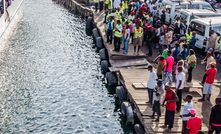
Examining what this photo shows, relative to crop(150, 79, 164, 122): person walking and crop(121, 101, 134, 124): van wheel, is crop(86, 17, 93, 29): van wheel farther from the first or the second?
crop(150, 79, 164, 122): person walking

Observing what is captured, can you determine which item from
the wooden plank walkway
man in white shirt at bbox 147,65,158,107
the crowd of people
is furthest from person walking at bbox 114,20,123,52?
man in white shirt at bbox 147,65,158,107

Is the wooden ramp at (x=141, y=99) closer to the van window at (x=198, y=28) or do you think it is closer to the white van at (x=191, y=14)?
the van window at (x=198, y=28)

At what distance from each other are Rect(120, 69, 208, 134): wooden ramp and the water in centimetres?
150

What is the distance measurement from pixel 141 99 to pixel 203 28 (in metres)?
7.44

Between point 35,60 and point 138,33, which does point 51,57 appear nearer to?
point 35,60

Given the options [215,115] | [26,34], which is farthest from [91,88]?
[26,34]

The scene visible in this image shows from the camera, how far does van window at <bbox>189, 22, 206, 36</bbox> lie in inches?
672

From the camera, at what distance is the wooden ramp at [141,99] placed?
10.3 meters

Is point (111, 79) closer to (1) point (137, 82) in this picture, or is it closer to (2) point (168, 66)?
(1) point (137, 82)

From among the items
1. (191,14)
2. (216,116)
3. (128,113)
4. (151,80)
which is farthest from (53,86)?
(191,14)

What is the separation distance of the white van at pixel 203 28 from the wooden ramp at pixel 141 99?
4.33 metres

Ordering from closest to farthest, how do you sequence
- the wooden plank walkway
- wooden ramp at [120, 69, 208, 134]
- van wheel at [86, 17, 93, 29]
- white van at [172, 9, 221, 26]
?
1. wooden ramp at [120, 69, 208, 134]
2. the wooden plank walkway
3. white van at [172, 9, 221, 26]
4. van wheel at [86, 17, 93, 29]

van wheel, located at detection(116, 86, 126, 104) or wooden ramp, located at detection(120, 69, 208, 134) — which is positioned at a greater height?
wooden ramp, located at detection(120, 69, 208, 134)

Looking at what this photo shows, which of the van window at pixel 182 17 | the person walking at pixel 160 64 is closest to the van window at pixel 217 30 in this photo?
the van window at pixel 182 17
